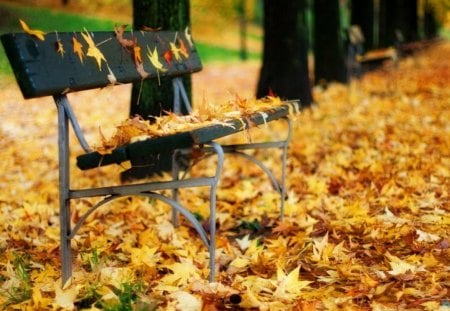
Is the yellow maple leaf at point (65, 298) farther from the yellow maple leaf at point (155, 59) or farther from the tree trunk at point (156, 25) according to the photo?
the tree trunk at point (156, 25)

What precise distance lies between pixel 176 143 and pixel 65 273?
913 millimetres

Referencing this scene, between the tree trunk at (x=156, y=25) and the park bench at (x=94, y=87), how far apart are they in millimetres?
1294

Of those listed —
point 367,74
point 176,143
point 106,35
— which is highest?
point 106,35

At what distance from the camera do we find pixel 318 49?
1059 cm

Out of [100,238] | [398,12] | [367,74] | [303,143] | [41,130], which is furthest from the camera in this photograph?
[398,12]

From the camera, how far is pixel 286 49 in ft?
26.1

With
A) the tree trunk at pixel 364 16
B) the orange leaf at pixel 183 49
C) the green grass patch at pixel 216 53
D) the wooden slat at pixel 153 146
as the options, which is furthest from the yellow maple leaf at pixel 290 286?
the green grass patch at pixel 216 53

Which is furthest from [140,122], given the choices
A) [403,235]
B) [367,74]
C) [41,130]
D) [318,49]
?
[367,74]

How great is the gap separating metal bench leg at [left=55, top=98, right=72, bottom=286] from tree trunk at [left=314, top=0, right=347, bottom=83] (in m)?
7.95

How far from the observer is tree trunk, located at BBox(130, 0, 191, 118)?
5.04 meters

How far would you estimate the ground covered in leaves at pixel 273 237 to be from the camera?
266 cm

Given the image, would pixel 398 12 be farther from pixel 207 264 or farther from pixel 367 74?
pixel 207 264

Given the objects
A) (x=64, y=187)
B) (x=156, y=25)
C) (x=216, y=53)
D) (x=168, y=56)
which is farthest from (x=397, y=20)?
(x=64, y=187)

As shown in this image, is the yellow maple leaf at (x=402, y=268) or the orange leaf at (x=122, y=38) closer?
the yellow maple leaf at (x=402, y=268)
